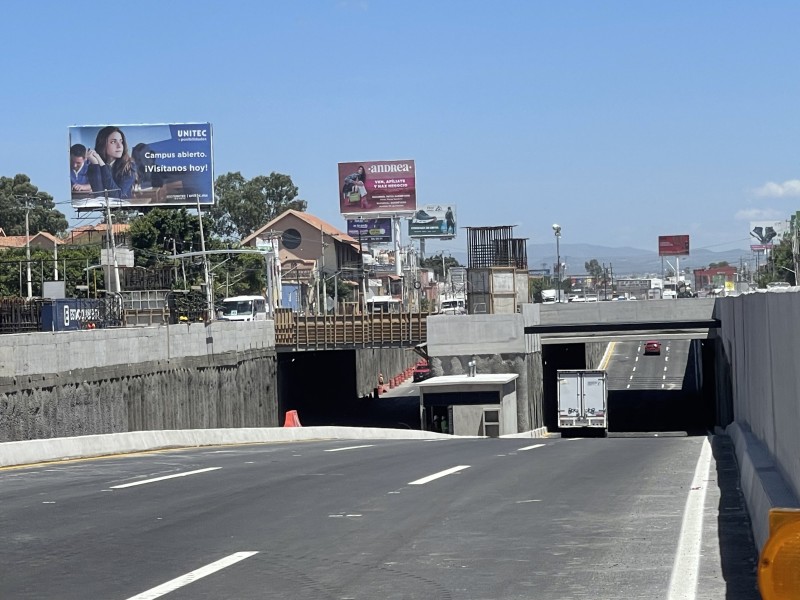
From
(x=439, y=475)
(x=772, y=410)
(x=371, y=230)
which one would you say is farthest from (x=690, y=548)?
(x=371, y=230)

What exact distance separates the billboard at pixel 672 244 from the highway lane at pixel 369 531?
14675 centimetres

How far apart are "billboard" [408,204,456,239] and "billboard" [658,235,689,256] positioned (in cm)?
3169

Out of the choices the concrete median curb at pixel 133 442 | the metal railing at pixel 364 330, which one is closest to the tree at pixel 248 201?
the metal railing at pixel 364 330

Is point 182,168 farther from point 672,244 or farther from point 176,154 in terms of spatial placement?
point 672,244

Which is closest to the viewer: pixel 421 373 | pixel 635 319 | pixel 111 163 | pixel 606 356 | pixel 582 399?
pixel 582 399

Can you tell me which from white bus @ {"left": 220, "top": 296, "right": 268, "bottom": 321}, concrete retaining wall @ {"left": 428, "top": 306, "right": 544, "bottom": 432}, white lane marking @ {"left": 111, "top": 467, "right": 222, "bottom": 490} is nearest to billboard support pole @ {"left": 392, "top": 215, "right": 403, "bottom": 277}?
white bus @ {"left": 220, "top": 296, "right": 268, "bottom": 321}

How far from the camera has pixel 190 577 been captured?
28.0 feet

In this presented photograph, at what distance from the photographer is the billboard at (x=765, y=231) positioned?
572ft

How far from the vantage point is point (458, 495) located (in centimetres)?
1306

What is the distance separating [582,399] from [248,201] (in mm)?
99902

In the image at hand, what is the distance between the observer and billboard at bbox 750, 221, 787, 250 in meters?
174

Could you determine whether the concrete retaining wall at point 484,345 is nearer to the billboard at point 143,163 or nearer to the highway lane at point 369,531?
the billboard at point 143,163

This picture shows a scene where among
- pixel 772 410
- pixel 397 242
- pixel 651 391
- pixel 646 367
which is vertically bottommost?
pixel 651 391

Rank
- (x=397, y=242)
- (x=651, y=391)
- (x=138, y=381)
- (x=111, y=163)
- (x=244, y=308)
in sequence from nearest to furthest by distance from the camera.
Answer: (x=138, y=381), (x=244, y=308), (x=651, y=391), (x=111, y=163), (x=397, y=242)
